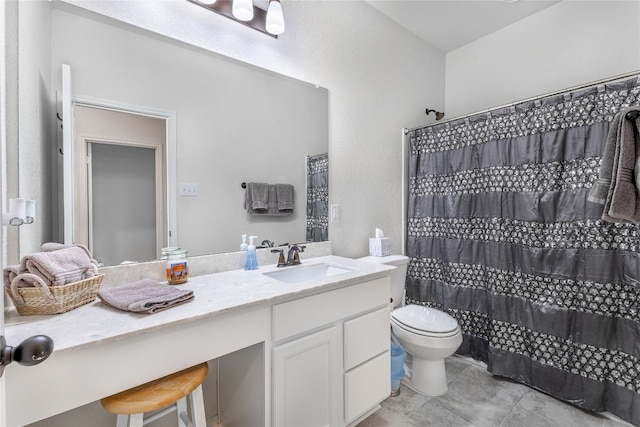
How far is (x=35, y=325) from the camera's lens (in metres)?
0.85

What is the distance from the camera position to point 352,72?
2137mm

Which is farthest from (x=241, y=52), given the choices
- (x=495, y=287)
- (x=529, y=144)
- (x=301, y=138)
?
(x=495, y=287)

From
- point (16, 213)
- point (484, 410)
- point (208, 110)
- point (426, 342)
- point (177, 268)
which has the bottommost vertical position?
point (484, 410)

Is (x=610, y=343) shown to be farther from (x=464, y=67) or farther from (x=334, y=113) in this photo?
(x=464, y=67)

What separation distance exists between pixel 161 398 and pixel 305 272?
0.92 meters

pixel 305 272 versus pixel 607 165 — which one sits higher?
pixel 607 165

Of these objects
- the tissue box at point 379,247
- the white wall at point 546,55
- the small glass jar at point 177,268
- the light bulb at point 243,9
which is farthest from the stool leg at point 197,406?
the white wall at point 546,55

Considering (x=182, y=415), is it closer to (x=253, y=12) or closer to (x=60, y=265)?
(x=60, y=265)

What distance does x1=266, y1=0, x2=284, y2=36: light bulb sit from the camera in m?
1.60

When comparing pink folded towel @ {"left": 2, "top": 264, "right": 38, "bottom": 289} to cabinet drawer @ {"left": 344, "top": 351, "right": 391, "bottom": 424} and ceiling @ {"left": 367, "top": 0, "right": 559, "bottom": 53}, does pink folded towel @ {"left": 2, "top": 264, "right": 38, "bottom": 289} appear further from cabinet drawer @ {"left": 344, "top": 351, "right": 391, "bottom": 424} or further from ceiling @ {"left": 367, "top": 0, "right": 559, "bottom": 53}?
ceiling @ {"left": 367, "top": 0, "right": 559, "bottom": 53}

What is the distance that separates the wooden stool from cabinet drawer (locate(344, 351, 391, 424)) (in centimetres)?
68

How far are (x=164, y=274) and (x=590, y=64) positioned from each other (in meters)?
3.04

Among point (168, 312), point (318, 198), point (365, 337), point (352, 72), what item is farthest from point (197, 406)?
point (352, 72)

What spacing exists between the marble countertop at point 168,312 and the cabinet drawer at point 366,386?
18.2 inches
